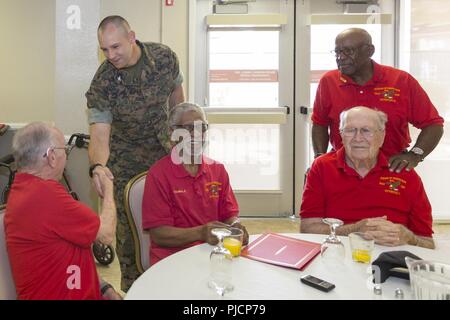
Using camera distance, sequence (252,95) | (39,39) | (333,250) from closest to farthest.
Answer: (333,250) → (39,39) → (252,95)

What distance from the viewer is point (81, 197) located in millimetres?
3965

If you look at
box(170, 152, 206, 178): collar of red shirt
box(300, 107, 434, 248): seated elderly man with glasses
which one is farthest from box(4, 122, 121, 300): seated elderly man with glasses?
box(300, 107, 434, 248): seated elderly man with glasses

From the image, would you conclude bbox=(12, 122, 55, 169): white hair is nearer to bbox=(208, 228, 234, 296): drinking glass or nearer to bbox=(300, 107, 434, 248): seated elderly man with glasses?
bbox=(208, 228, 234, 296): drinking glass

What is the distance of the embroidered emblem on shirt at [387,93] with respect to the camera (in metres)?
2.58

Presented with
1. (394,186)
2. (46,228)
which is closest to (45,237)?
(46,228)

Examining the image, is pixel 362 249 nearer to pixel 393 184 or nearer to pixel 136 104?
pixel 393 184

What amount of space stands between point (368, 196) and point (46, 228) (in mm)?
1414

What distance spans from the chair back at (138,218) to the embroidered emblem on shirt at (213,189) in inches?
12.6

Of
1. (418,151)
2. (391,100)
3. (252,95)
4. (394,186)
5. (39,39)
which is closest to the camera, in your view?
(394,186)

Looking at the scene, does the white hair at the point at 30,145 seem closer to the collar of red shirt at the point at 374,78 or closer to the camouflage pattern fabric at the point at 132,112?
the camouflage pattern fabric at the point at 132,112

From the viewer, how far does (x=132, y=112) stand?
7.98 feet

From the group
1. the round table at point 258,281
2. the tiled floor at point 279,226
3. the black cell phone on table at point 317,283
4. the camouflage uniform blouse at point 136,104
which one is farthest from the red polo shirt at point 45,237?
the tiled floor at point 279,226
